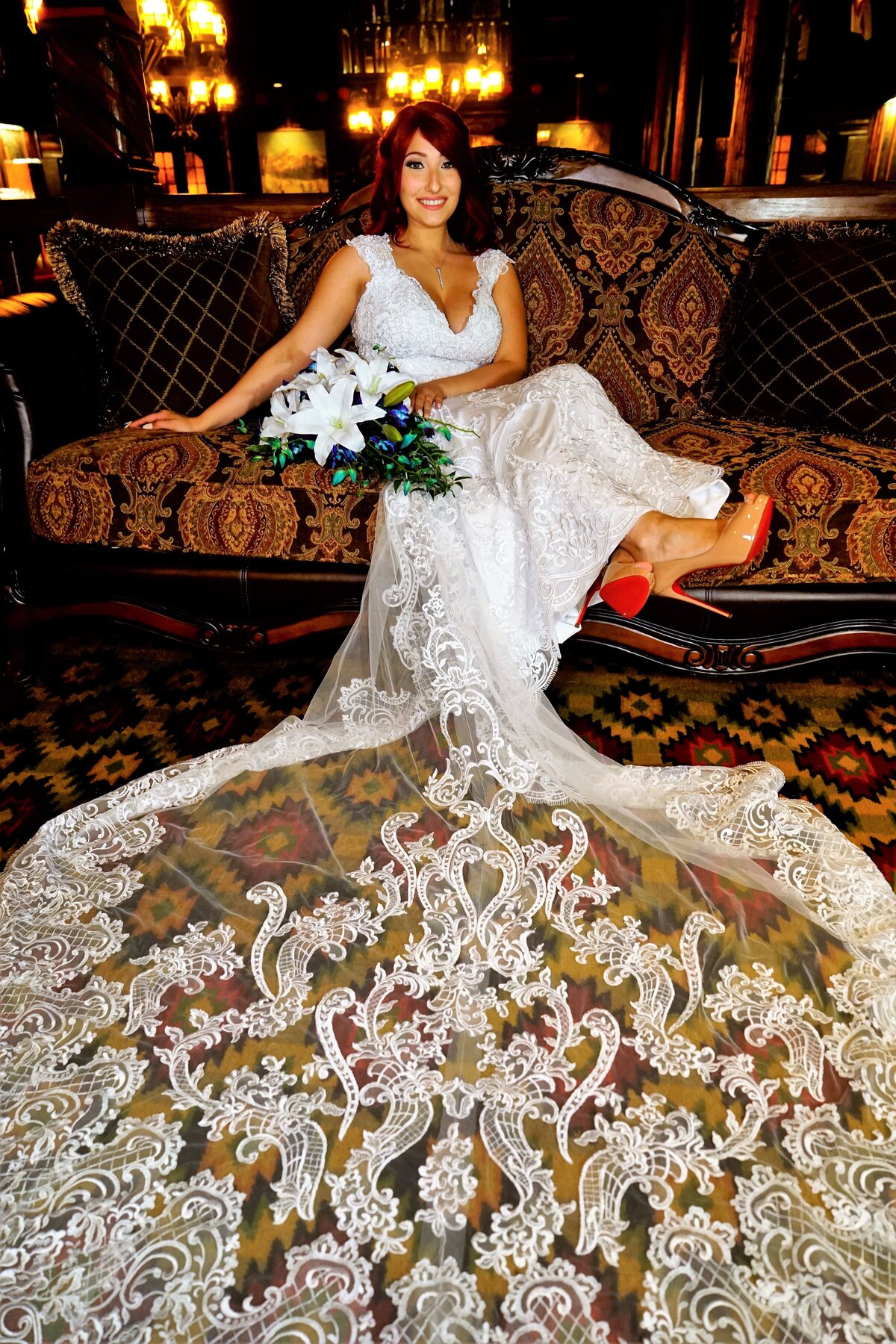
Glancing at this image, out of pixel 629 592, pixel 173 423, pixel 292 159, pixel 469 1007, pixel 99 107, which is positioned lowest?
pixel 469 1007

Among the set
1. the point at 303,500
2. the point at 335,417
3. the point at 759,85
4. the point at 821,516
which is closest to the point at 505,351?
the point at 303,500

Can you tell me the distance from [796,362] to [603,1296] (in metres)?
2.44

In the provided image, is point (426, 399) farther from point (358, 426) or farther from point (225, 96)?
point (225, 96)

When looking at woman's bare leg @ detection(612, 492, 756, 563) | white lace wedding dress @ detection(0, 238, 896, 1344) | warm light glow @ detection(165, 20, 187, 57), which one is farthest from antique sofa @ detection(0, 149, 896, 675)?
warm light glow @ detection(165, 20, 187, 57)

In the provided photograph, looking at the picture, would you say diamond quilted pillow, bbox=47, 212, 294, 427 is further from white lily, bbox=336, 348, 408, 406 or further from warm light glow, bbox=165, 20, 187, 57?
warm light glow, bbox=165, 20, 187, 57

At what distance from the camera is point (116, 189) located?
3211mm

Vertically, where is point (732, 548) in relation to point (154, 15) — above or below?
below

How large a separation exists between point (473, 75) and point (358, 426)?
9.13 m

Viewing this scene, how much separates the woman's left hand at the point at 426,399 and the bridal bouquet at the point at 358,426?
0.27 meters

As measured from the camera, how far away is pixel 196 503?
2236mm

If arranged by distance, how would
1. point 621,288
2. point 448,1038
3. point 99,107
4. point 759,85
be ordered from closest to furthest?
point 448,1038 → point 621,288 → point 99,107 → point 759,85

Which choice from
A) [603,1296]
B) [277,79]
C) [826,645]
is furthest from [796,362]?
[277,79]

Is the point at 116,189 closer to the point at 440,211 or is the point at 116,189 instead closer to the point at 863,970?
the point at 440,211

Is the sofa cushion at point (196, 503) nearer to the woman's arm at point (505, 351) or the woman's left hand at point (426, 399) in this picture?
the woman's left hand at point (426, 399)
